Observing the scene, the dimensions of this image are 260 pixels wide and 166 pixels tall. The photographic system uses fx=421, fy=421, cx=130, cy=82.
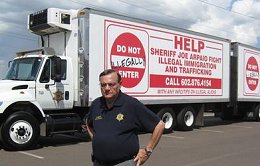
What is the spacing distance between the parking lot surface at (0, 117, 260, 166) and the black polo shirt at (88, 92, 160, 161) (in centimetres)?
503

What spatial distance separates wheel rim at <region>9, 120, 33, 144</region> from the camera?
10.6 m

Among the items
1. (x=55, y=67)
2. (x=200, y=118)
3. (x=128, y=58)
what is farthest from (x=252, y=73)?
(x=55, y=67)

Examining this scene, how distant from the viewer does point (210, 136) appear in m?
14.3

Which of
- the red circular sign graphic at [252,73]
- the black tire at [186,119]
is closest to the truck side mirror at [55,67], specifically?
the black tire at [186,119]

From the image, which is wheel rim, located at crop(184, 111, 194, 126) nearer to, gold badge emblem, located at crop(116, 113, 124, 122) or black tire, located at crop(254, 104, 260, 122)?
black tire, located at crop(254, 104, 260, 122)

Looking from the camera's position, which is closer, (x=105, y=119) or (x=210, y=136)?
(x=105, y=119)

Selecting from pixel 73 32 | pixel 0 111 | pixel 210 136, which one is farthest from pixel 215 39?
pixel 0 111

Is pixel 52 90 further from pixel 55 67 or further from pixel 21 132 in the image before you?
pixel 21 132

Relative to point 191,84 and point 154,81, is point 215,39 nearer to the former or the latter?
point 191,84

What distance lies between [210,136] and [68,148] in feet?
17.5

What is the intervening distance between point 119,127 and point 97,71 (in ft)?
28.9

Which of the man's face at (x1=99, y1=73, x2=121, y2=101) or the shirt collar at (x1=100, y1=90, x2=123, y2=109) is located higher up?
the man's face at (x1=99, y1=73, x2=121, y2=101)

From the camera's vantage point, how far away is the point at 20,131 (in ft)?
35.0

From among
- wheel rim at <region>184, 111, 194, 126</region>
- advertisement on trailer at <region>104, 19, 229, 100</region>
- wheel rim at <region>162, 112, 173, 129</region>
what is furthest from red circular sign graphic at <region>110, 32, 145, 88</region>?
wheel rim at <region>184, 111, 194, 126</region>
